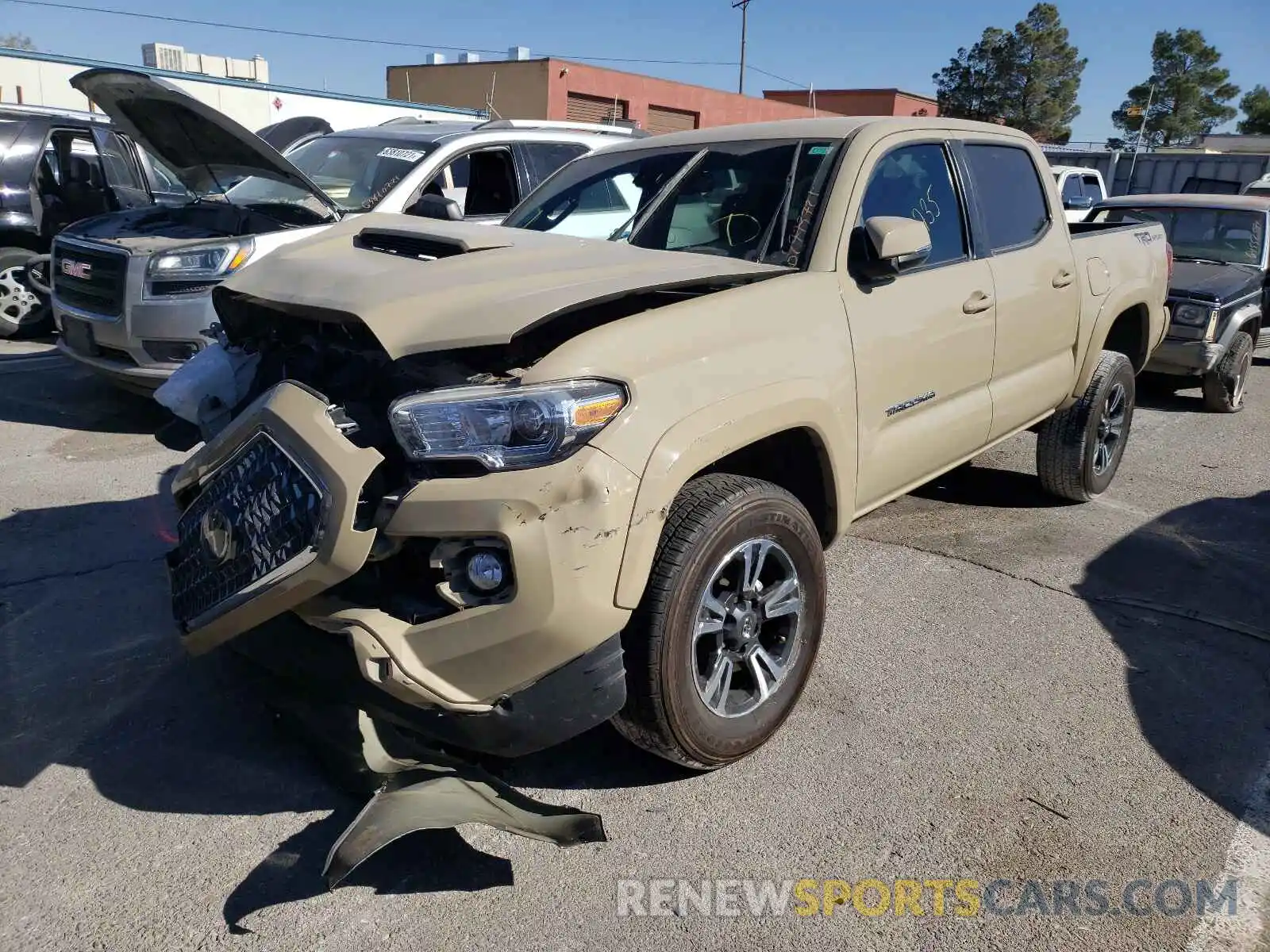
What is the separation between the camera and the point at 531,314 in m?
2.58

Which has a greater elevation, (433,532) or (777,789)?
(433,532)

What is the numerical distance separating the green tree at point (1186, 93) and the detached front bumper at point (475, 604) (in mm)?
60573

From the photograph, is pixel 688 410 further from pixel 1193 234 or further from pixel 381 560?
pixel 1193 234

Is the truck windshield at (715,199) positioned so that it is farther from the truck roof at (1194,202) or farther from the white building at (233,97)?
the white building at (233,97)

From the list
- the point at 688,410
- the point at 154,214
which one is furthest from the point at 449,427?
the point at 154,214

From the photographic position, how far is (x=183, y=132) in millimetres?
5402

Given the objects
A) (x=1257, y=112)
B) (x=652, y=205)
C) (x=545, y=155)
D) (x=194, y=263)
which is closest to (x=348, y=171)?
(x=545, y=155)

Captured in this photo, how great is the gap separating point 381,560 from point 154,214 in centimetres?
535

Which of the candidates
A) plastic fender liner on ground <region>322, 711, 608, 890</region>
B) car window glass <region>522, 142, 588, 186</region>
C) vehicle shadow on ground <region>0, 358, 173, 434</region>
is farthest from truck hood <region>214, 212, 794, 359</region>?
car window glass <region>522, 142, 588, 186</region>

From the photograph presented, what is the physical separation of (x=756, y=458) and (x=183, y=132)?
3.91 m

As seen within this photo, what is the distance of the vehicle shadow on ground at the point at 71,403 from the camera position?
21.9 ft

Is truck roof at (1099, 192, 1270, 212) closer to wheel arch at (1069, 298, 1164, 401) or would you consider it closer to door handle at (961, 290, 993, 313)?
wheel arch at (1069, 298, 1164, 401)

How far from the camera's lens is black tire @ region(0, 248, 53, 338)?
8.85 meters

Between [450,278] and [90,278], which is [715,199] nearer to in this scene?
[450,278]
